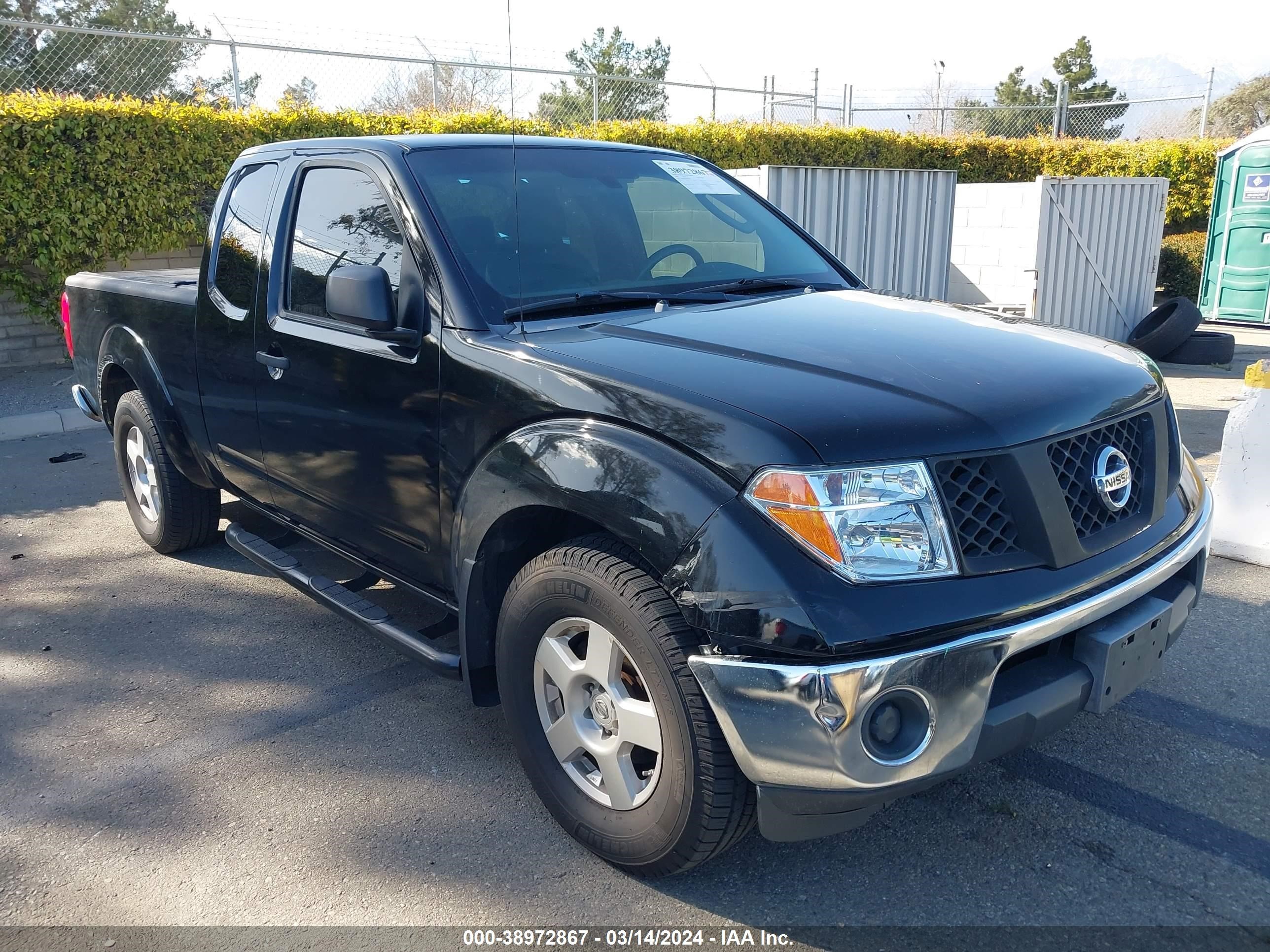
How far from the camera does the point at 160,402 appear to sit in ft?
15.4

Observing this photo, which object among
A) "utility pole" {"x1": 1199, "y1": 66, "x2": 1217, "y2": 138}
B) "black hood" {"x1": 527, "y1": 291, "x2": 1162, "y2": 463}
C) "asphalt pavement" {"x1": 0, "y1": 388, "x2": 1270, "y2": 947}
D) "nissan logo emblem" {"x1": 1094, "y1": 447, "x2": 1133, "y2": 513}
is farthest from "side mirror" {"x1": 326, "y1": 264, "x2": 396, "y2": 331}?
"utility pole" {"x1": 1199, "y1": 66, "x2": 1217, "y2": 138}

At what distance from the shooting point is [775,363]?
2.61 meters

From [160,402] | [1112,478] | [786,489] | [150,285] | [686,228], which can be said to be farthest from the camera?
[150,285]

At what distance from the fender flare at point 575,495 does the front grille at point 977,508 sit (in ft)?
1.63

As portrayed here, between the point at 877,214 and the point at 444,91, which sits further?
the point at 444,91

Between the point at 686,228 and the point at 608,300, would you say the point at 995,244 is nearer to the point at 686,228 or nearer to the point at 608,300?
the point at 686,228

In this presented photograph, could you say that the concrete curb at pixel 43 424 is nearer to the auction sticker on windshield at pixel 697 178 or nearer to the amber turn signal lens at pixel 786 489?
the auction sticker on windshield at pixel 697 178

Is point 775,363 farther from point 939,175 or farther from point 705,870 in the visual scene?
point 939,175

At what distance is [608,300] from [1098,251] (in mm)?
9376

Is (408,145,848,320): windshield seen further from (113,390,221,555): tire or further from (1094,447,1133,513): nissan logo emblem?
(113,390,221,555): tire

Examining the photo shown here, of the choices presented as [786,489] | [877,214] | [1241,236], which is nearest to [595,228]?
[786,489]

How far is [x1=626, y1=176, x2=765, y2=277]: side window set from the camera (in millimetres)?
3648

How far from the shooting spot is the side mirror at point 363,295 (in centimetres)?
299

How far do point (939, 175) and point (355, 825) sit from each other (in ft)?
27.7
